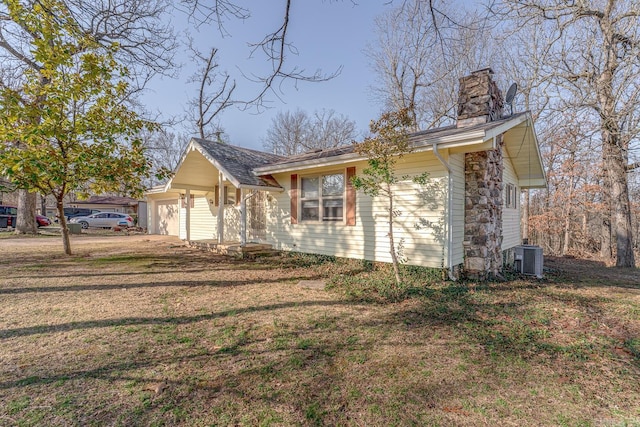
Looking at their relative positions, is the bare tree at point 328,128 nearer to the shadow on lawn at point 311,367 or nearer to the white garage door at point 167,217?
the white garage door at point 167,217

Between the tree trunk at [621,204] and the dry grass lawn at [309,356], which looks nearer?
the dry grass lawn at [309,356]

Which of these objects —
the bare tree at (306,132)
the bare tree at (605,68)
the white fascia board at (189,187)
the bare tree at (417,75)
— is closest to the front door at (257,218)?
the white fascia board at (189,187)

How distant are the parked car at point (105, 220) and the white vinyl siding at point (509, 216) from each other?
24538 mm

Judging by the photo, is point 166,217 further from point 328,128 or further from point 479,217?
point 479,217

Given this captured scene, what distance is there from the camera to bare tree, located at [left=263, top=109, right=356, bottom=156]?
26781mm

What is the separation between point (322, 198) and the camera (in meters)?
8.59

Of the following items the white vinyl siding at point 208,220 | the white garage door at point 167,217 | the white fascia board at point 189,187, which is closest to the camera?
the white fascia board at point 189,187

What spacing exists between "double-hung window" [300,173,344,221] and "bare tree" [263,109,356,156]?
17460 mm

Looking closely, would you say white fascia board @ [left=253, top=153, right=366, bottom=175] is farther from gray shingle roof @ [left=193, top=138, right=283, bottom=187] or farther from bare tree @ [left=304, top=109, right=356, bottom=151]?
bare tree @ [left=304, top=109, right=356, bottom=151]

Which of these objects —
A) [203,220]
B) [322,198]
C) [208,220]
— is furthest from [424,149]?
[203,220]

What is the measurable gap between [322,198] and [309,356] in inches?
224

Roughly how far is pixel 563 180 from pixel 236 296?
17.3 m

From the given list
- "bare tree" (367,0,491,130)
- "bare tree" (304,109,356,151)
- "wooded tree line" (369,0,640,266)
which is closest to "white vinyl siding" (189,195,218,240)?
"wooded tree line" (369,0,640,266)

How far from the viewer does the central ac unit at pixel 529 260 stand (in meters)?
7.90
